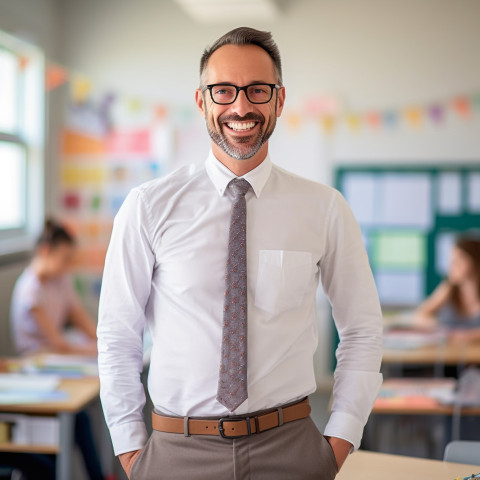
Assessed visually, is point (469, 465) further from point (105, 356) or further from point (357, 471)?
point (105, 356)

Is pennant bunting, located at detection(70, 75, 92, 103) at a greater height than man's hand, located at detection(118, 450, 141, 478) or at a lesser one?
greater

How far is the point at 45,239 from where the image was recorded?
3.75m

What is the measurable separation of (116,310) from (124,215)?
216mm

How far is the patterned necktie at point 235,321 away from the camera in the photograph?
148cm

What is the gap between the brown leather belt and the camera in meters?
1.49

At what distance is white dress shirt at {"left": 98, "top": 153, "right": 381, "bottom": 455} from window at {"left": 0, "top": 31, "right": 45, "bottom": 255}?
120 inches

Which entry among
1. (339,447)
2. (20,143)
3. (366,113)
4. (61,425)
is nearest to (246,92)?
(339,447)

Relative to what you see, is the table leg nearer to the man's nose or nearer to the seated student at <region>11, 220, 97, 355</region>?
the seated student at <region>11, 220, 97, 355</region>

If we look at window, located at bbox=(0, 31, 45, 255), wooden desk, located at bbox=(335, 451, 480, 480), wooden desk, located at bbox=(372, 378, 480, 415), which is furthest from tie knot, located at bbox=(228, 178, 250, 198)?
window, located at bbox=(0, 31, 45, 255)

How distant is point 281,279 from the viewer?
5.10 feet

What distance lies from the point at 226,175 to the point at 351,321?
46cm

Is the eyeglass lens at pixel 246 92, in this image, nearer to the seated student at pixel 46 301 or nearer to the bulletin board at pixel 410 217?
the seated student at pixel 46 301

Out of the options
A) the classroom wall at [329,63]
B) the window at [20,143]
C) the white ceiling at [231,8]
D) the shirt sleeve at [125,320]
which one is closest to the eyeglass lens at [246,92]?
the shirt sleeve at [125,320]

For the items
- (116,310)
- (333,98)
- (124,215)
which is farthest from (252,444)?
(333,98)
